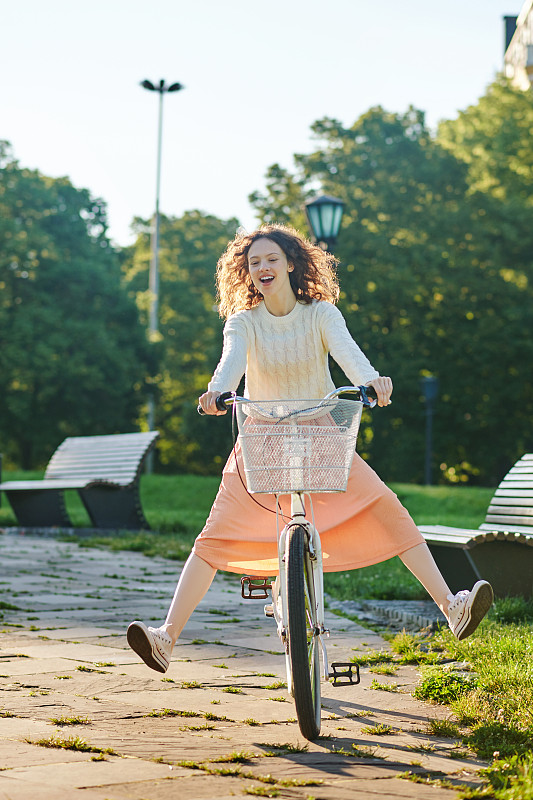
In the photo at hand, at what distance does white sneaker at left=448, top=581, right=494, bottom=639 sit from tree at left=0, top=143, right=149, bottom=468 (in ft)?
100

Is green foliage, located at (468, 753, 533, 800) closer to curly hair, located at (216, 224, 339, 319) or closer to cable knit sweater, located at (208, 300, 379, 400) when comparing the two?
cable knit sweater, located at (208, 300, 379, 400)

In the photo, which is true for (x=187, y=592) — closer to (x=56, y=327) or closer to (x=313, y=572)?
(x=313, y=572)

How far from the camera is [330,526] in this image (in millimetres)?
4270

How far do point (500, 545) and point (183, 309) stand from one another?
126 feet

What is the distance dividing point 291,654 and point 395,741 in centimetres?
52

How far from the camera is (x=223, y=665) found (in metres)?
5.22

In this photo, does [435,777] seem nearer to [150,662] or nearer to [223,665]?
[150,662]

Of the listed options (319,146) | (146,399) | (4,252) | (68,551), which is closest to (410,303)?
(319,146)

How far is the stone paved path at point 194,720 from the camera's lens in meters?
3.17

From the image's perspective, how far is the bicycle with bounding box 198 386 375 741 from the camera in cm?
379

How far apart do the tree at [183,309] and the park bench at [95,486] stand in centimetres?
2565

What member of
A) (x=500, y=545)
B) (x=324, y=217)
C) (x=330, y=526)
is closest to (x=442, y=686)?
(x=330, y=526)

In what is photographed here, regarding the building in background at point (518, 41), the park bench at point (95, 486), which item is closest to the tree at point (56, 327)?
the park bench at point (95, 486)

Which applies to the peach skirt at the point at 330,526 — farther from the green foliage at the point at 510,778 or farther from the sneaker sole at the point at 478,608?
the green foliage at the point at 510,778
